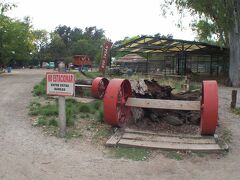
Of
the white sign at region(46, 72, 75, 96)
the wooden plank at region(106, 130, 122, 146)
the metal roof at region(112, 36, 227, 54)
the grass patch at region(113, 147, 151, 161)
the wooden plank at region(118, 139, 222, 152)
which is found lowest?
the grass patch at region(113, 147, 151, 161)

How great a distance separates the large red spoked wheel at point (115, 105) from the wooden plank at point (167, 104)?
0.85 feet

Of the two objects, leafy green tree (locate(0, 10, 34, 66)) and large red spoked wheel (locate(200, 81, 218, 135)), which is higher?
leafy green tree (locate(0, 10, 34, 66))

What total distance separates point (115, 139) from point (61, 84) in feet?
5.24

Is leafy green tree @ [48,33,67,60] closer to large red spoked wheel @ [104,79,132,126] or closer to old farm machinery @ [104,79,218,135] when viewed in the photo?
large red spoked wheel @ [104,79,132,126]

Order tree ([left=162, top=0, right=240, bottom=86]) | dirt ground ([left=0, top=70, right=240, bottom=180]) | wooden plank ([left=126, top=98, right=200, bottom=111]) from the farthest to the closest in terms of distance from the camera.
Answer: tree ([left=162, top=0, right=240, bottom=86]) < wooden plank ([left=126, top=98, right=200, bottom=111]) < dirt ground ([left=0, top=70, right=240, bottom=180])

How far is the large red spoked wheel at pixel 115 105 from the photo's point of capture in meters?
8.34

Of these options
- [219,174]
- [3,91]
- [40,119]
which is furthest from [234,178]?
[3,91]

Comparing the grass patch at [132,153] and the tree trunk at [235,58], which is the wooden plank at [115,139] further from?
the tree trunk at [235,58]

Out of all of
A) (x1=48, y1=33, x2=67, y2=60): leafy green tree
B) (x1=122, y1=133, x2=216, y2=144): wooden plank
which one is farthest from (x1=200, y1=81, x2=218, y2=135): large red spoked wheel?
(x1=48, y1=33, x2=67, y2=60): leafy green tree

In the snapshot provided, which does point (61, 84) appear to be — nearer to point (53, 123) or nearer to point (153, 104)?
point (53, 123)

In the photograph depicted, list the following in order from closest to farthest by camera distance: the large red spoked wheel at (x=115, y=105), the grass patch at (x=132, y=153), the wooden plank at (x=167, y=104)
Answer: the grass patch at (x=132, y=153) → the large red spoked wheel at (x=115, y=105) → the wooden plank at (x=167, y=104)

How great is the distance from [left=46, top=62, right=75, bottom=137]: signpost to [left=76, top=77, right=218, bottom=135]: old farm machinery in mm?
910

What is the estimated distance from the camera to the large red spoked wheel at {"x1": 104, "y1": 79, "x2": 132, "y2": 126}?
328 inches

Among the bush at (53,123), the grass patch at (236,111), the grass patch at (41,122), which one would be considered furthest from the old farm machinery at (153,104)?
the grass patch at (236,111)
